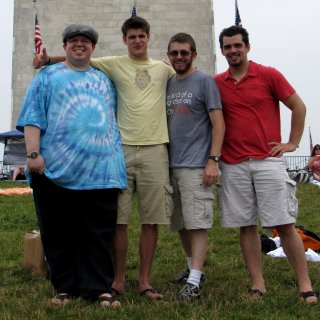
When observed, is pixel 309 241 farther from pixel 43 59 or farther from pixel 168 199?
pixel 43 59

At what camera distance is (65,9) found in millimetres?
27422

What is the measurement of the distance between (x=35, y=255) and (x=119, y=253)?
4.58 feet

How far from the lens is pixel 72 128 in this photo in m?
4.66

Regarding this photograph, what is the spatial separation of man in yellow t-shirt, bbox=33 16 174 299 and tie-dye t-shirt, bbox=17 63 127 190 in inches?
12.3

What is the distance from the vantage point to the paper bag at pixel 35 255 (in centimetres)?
603

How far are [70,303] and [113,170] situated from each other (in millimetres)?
1123

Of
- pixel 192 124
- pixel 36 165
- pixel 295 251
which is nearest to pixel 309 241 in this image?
pixel 295 251

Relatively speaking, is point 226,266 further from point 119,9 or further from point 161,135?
point 119,9

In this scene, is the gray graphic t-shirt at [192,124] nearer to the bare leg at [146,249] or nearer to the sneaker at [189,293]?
the bare leg at [146,249]

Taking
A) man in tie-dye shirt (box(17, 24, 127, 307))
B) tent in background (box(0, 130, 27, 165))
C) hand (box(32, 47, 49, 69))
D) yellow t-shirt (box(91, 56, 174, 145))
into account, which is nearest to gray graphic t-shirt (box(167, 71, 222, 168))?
yellow t-shirt (box(91, 56, 174, 145))

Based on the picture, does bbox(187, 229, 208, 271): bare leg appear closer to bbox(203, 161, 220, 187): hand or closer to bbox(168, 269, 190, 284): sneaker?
bbox(203, 161, 220, 187): hand

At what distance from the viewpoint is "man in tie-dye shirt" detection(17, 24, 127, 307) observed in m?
4.66

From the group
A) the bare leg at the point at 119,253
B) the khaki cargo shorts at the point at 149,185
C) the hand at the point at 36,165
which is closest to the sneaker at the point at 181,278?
the bare leg at the point at 119,253

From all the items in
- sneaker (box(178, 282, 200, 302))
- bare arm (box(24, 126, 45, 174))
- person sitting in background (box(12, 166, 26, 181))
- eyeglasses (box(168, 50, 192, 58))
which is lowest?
person sitting in background (box(12, 166, 26, 181))
